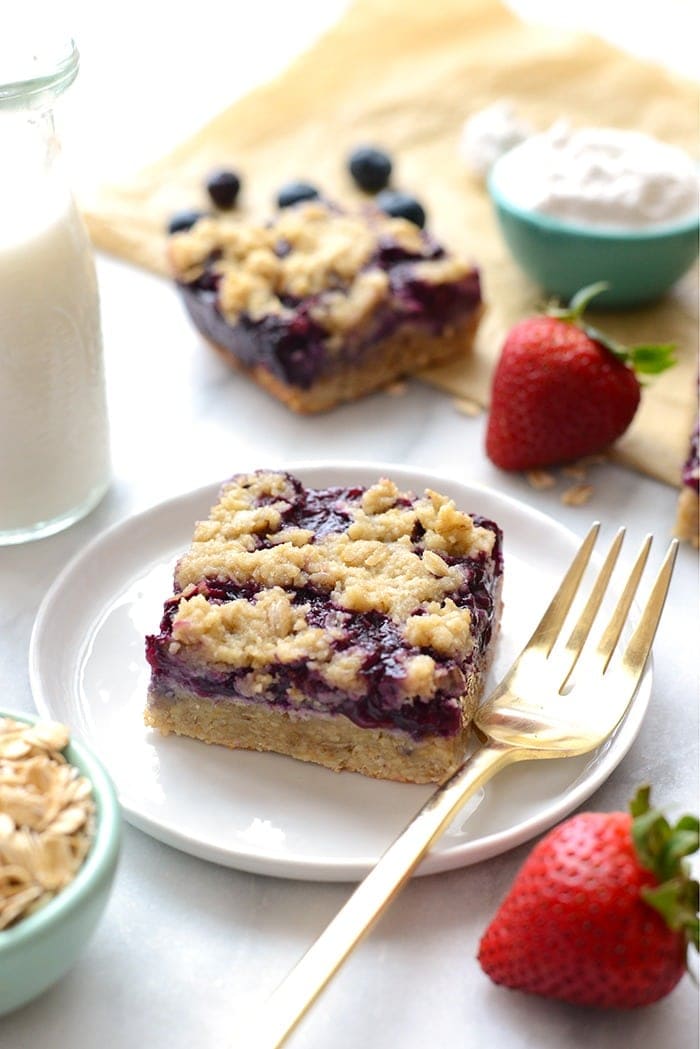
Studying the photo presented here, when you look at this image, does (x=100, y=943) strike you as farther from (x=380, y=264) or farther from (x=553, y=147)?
(x=553, y=147)

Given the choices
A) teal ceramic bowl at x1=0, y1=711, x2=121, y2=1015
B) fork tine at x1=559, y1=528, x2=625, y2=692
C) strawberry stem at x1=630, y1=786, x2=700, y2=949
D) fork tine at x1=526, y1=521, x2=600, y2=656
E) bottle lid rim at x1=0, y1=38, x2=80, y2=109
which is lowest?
fork tine at x1=559, y1=528, x2=625, y2=692

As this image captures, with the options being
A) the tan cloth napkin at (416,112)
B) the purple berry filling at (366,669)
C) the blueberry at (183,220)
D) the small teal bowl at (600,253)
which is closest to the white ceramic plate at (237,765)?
the purple berry filling at (366,669)

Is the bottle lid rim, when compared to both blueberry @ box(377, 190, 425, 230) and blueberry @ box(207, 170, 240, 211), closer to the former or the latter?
blueberry @ box(377, 190, 425, 230)

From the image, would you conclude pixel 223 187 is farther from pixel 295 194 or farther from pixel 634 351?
pixel 634 351

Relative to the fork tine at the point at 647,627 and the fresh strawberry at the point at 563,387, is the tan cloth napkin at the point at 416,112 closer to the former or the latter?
the fresh strawberry at the point at 563,387

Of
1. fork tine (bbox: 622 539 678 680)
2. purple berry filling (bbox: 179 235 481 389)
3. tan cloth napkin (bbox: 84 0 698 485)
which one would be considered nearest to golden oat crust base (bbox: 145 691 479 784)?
fork tine (bbox: 622 539 678 680)

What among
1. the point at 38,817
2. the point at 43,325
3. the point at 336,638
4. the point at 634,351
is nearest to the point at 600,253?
the point at 634,351
